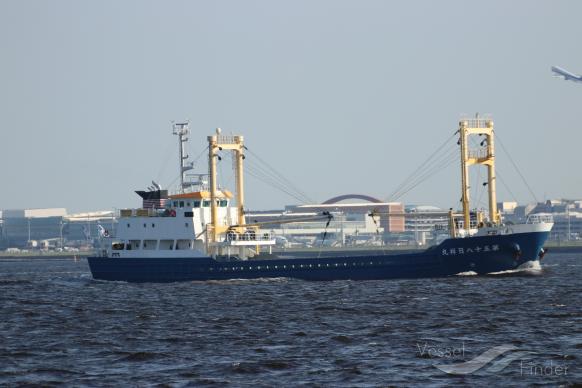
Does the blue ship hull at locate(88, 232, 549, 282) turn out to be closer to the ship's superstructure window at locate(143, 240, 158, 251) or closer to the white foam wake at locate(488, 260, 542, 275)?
the white foam wake at locate(488, 260, 542, 275)

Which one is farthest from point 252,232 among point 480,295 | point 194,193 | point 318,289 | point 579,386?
point 579,386

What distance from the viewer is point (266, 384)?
28953mm

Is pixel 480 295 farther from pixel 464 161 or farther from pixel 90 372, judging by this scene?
pixel 90 372

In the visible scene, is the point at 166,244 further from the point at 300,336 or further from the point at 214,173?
the point at 300,336

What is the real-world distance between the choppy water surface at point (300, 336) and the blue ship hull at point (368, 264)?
519 centimetres

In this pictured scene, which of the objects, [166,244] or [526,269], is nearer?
[526,269]

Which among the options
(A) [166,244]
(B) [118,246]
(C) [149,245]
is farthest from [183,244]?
(B) [118,246]

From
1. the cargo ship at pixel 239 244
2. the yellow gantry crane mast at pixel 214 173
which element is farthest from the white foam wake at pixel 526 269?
the yellow gantry crane mast at pixel 214 173

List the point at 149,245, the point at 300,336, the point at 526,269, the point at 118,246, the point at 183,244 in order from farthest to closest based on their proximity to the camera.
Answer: the point at 118,246, the point at 149,245, the point at 183,244, the point at 526,269, the point at 300,336

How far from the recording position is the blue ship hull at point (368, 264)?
69.0 metres

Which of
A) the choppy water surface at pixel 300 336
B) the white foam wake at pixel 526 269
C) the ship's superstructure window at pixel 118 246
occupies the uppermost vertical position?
the ship's superstructure window at pixel 118 246

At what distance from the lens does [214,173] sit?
7381cm

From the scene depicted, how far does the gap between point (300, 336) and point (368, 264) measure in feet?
107

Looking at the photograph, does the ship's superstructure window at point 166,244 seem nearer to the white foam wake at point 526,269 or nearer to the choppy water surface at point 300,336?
the choppy water surface at point 300,336
